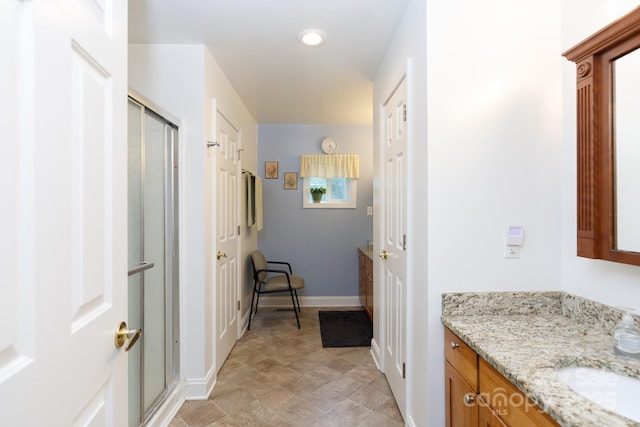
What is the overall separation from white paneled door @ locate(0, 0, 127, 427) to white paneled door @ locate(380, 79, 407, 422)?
1.36 m

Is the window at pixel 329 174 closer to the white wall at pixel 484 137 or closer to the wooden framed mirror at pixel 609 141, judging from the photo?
the white wall at pixel 484 137

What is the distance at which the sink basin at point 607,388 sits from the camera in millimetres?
853

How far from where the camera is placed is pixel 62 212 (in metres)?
0.63

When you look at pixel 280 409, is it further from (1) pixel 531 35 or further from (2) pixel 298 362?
(1) pixel 531 35

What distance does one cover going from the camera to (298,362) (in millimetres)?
2609

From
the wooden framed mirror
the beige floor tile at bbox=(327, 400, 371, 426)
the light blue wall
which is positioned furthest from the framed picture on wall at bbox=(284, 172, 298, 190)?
the wooden framed mirror

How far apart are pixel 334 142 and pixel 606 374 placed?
360 centimetres

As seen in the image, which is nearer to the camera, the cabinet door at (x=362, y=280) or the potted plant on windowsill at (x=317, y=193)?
the cabinet door at (x=362, y=280)

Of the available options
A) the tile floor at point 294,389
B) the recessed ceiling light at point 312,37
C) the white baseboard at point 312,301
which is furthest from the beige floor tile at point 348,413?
the recessed ceiling light at point 312,37

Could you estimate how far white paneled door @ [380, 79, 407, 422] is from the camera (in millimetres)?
1798

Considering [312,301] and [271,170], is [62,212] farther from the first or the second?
[312,301]

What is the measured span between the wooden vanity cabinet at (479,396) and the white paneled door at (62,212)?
1115mm

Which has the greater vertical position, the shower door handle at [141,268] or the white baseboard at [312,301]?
the shower door handle at [141,268]

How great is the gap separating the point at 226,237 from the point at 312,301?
191 cm
